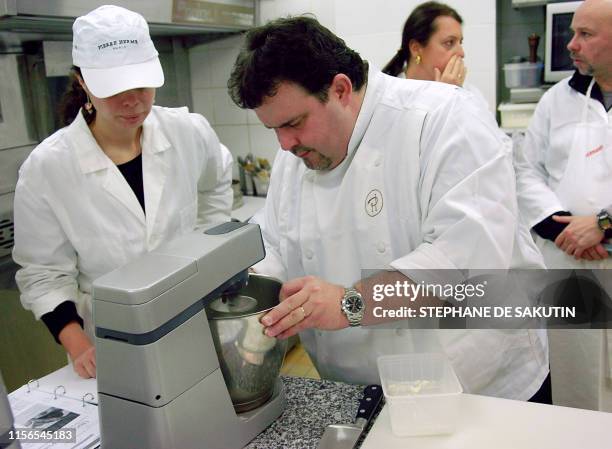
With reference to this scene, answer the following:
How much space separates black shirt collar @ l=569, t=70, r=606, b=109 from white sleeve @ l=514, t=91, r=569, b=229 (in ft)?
0.36

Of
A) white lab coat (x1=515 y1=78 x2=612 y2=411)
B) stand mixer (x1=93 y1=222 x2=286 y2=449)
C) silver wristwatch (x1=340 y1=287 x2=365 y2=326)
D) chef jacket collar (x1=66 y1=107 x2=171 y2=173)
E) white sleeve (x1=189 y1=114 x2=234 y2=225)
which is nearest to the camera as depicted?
stand mixer (x1=93 y1=222 x2=286 y2=449)

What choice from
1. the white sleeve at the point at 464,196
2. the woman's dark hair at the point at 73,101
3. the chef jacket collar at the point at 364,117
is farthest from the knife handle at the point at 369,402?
the woman's dark hair at the point at 73,101

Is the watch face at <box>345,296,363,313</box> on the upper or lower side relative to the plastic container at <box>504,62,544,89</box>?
lower

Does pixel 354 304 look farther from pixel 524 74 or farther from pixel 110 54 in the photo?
pixel 524 74

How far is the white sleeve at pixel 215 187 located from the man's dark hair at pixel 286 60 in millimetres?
752

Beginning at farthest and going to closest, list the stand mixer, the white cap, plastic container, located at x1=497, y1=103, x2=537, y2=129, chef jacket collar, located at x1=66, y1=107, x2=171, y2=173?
plastic container, located at x1=497, y1=103, x2=537, y2=129
chef jacket collar, located at x1=66, y1=107, x2=171, y2=173
the white cap
the stand mixer

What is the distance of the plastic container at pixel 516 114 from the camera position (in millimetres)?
2649

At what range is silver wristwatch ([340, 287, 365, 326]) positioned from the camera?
104 centimetres

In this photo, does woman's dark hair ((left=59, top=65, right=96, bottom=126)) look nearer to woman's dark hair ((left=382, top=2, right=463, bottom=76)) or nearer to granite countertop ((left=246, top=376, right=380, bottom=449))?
granite countertop ((left=246, top=376, right=380, bottom=449))

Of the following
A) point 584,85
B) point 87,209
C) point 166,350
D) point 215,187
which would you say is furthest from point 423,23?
Answer: point 166,350

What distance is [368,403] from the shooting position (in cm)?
98

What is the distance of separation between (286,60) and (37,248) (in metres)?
0.85

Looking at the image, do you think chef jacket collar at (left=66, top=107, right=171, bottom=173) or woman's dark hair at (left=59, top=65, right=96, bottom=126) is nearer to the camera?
chef jacket collar at (left=66, top=107, right=171, bottom=173)

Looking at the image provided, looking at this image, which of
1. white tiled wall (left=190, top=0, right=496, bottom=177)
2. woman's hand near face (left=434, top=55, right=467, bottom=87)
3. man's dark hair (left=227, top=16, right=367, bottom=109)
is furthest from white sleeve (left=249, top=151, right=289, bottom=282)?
white tiled wall (left=190, top=0, right=496, bottom=177)
